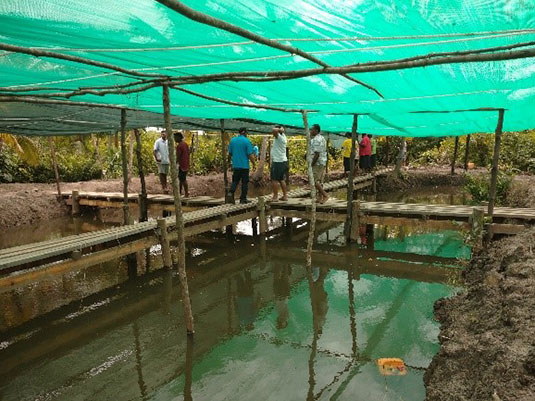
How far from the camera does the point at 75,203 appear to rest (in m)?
11.1

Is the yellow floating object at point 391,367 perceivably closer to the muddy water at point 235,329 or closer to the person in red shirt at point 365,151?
the muddy water at point 235,329

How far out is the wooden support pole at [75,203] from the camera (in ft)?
36.4

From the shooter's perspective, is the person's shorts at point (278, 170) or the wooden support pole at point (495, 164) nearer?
the wooden support pole at point (495, 164)

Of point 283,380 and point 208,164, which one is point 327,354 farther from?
point 208,164

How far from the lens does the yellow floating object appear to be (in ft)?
12.0

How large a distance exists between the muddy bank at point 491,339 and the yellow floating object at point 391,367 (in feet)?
0.86

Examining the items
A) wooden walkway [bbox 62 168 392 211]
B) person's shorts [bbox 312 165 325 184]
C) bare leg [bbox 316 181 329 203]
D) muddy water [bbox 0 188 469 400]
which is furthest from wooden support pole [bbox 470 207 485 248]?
wooden walkway [bbox 62 168 392 211]

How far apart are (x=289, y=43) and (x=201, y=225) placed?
16.4 feet

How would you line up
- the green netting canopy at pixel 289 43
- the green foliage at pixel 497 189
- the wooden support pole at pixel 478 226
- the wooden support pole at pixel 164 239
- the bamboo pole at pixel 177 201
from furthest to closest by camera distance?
the green foliage at pixel 497 189 → the wooden support pole at pixel 478 226 → the wooden support pole at pixel 164 239 → the bamboo pole at pixel 177 201 → the green netting canopy at pixel 289 43

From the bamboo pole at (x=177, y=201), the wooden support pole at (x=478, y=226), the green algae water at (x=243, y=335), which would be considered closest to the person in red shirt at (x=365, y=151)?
the green algae water at (x=243, y=335)

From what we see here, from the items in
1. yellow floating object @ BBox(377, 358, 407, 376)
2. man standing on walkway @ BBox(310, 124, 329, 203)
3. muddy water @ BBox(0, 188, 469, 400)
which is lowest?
muddy water @ BBox(0, 188, 469, 400)

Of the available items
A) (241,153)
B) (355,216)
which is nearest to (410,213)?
(355,216)

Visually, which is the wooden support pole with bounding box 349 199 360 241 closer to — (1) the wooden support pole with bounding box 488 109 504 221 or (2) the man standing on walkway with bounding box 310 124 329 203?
(2) the man standing on walkway with bounding box 310 124 329 203

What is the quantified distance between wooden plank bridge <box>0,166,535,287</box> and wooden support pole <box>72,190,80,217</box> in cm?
130
